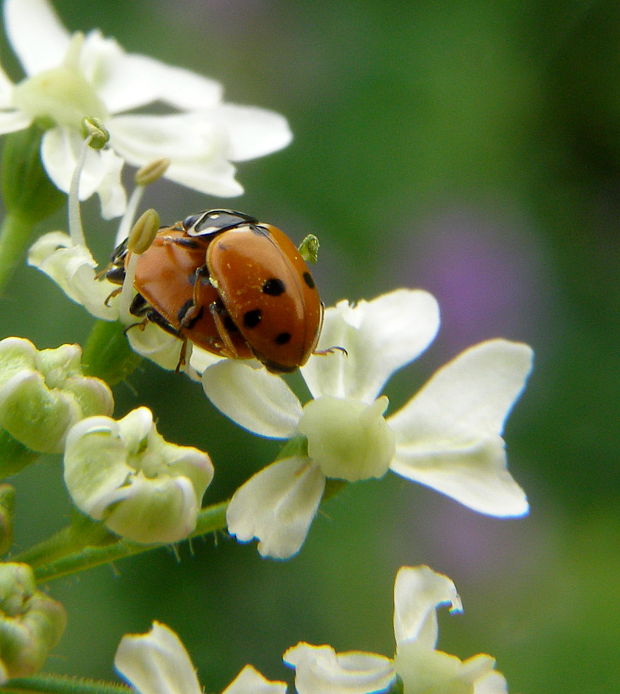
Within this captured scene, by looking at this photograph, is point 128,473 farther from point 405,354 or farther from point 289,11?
point 289,11

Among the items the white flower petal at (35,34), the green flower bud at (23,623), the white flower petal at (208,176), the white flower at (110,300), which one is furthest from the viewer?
the white flower petal at (35,34)

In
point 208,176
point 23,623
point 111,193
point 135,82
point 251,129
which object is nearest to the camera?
point 23,623

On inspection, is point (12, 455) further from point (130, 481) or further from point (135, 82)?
point (135, 82)

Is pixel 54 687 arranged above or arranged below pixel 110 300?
below

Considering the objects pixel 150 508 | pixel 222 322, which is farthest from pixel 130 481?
pixel 222 322

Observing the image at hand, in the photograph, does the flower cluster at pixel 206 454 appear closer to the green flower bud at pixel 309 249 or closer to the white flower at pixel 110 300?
the white flower at pixel 110 300

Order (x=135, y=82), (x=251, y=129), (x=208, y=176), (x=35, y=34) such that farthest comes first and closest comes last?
(x=35, y=34) < (x=135, y=82) < (x=251, y=129) < (x=208, y=176)

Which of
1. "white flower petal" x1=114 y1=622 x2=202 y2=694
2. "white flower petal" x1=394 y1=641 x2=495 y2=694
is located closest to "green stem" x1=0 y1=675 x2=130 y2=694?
"white flower petal" x1=114 y1=622 x2=202 y2=694

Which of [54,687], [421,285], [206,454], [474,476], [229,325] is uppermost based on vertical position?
[229,325]

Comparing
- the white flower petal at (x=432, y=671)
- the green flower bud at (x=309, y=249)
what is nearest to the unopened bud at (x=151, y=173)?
the green flower bud at (x=309, y=249)
